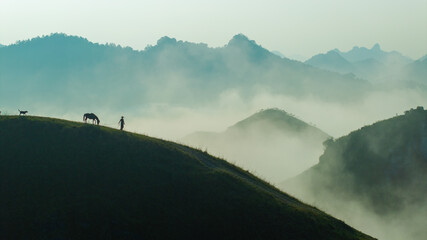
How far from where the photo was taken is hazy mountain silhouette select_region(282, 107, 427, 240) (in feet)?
500

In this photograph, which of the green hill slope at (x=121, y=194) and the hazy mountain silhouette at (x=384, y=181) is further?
the hazy mountain silhouette at (x=384, y=181)

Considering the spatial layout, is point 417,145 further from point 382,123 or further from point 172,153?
point 172,153

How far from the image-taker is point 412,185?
154500 mm

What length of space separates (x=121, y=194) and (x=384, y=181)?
455 feet

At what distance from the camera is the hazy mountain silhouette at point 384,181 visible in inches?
5999

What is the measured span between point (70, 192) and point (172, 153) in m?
15.1

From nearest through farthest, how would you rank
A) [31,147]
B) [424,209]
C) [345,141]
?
[31,147] < [424,209] < [345,141]

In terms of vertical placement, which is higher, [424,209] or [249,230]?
[424,209]

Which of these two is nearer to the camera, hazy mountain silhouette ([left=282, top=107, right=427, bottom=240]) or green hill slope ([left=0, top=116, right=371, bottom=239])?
green hill slope ([left=0, top=116, right=371, bottom=239])

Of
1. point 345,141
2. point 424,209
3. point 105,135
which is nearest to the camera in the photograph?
point 105,135

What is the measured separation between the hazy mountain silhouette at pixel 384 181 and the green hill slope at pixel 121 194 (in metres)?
108

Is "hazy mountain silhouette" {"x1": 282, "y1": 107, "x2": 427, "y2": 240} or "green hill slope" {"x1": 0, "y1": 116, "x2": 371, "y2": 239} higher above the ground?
"hazy mountain silhouette" {"x1": 282, "y1": 107, "x2": 427, "y2": 240}

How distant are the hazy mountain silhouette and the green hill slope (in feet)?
355

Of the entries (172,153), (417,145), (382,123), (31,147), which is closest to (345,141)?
(382,123)
